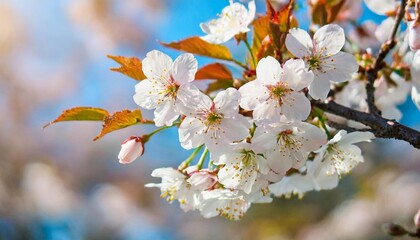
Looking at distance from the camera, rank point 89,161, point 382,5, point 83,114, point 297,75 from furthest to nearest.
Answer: point 89,161
point 382,5
point 83,114
point 297,75

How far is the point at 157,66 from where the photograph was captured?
666mm

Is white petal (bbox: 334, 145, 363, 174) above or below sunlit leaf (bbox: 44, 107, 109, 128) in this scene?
below

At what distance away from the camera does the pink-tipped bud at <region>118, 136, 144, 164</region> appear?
2.29ft

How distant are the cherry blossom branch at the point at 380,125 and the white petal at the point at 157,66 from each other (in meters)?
0.20

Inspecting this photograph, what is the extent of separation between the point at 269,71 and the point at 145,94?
161 mm

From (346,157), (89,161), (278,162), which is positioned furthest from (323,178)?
Answer: (89,161)

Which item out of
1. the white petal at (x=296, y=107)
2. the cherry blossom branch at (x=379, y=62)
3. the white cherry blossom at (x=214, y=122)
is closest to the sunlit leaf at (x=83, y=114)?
the white cherry blossom at (x=214, y=122)

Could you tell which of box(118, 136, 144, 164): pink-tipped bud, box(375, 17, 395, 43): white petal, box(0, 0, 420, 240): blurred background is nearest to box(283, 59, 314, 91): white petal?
box(118, 136, 144, 164): pink-tipped bud

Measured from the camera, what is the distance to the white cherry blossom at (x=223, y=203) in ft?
2.26

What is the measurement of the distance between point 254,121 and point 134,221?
4645mm

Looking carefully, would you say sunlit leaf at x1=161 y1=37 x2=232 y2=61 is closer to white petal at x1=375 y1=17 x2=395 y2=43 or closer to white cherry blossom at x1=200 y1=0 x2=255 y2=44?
white cherry blossom at x1=200 y1=0 x2=255 y2=44

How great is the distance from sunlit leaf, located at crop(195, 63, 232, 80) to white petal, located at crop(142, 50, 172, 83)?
11cm

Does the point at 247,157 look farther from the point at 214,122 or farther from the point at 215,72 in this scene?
the point at 215,72

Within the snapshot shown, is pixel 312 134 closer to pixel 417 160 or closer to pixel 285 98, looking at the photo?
pixel 285 98
